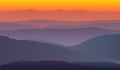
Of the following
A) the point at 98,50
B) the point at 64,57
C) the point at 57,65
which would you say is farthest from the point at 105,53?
the point at 57,65

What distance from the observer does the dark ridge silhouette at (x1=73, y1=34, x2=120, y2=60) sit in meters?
153

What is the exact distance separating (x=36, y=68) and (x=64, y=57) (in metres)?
47.4

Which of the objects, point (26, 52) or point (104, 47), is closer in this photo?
point (26, 52)

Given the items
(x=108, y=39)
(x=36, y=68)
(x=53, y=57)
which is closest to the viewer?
(x=36, y=68)

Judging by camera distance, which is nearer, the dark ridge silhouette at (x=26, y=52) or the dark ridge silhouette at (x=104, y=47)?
the dark ridge silhouette at (x=26, y=52)

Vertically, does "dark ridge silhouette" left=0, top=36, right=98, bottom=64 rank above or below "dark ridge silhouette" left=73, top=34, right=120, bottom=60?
below

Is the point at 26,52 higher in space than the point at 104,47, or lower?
lower

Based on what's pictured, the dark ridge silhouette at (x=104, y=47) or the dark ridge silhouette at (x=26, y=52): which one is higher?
the dark ridge silhouette at (x=104, y=47)

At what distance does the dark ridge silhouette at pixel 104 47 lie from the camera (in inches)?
6014

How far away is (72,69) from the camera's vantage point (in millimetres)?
68000

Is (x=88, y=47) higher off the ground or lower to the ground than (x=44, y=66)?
higher

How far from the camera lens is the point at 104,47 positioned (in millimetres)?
163875

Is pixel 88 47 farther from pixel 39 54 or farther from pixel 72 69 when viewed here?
pixel 72 69

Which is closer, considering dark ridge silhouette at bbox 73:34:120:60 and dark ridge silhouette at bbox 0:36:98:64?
dark ridge silhouette at bbox 0:36:98:64
